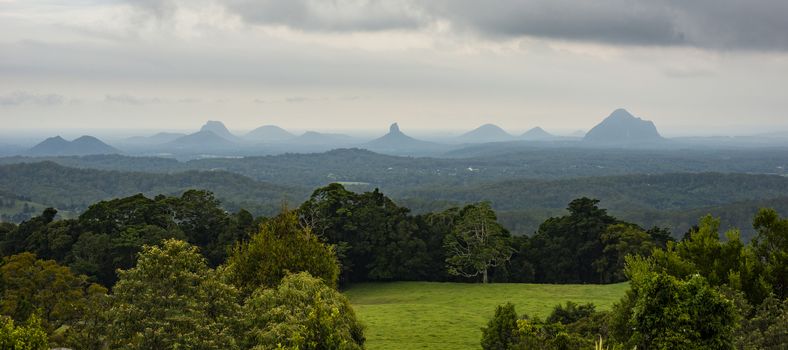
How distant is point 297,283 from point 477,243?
27.1 m

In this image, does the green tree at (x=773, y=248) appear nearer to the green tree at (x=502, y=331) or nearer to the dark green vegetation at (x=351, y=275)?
the dark green vegetation at (x=351, y=275)

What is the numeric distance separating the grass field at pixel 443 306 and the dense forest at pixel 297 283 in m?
3.58

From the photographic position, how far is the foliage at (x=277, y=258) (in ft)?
68.5

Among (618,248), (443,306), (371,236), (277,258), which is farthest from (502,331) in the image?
(371,236)

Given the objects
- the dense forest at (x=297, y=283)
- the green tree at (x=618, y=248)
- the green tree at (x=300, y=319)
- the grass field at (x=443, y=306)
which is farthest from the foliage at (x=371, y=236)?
the green tree at (x=300, y=319)

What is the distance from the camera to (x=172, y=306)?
14.6 metres

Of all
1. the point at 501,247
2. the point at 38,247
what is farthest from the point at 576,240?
the point at 38,247

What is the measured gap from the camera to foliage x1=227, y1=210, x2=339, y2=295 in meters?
20.9

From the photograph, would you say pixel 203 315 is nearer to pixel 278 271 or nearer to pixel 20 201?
pixel 278 271

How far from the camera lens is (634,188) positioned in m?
198

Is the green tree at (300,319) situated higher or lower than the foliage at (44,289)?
higher

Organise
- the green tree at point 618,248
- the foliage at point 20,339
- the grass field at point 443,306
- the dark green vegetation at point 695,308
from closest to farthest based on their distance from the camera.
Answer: the foliage at point 20,339 → the dark green vegetation at point 695,308 → the grass field at point 443,306 → the green tree at point 618,248

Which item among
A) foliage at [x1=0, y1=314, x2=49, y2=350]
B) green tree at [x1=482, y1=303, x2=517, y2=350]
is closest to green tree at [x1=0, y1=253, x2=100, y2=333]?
foliage at [x1=0, y1=314, x2=49, y2=350]

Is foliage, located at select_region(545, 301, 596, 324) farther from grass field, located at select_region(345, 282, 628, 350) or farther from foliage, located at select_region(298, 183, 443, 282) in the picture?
foliage, located at select_region(298, 183, 443, 282)
